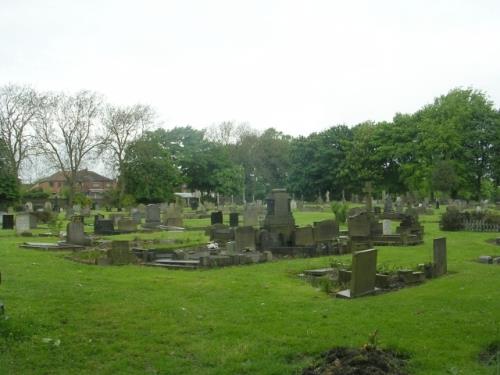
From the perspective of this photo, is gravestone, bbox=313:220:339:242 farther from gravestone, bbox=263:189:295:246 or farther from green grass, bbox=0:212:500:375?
green grass, bbox=0:212:500:375

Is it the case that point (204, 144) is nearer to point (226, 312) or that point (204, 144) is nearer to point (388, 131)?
point (388, 131)

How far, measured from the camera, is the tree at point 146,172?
63.1 meters

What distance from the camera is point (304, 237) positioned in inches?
808

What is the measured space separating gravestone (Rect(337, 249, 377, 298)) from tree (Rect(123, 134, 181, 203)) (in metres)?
53.4

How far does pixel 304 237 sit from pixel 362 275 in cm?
968

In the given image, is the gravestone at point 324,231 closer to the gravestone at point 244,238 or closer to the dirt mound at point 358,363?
the gravestone at point 244,238

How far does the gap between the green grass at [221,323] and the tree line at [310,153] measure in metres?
44.2

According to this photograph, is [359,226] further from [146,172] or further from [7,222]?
[146,172]

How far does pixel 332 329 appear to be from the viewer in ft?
26.6

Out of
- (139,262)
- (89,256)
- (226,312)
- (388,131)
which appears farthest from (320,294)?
(388,131)

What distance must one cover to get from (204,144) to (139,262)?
213 ft

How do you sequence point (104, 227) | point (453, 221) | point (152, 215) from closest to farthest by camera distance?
point (453, 221) < point (104, 227) < point (152, 215)

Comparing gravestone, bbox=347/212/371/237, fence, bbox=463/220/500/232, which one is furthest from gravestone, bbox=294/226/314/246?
fence, bbox=463/220/500/232

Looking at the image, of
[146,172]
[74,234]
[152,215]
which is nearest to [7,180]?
[146,172]
